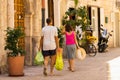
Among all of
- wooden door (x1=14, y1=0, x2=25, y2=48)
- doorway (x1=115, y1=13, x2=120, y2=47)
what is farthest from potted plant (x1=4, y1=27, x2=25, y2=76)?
doorway (x1=115, y1=13, x2=120, y2=47)

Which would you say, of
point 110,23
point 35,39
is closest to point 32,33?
point 35,39

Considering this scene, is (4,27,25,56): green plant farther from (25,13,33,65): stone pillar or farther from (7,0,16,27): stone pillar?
(25,13,33,65): stone pillar

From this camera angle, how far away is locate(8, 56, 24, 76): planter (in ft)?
46.7

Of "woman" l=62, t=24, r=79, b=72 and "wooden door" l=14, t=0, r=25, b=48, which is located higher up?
"wooden door" l=14, t=0, r=25, b=48

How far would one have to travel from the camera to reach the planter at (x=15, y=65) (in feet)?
46.7

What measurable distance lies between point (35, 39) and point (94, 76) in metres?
5.44

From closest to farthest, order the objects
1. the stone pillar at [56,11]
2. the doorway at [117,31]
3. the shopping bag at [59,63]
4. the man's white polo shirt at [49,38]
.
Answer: the man's white polo shirt at [49,38], the shopping bag at [59,63], the stone pillar at [56,11], the doorway at [117,31]

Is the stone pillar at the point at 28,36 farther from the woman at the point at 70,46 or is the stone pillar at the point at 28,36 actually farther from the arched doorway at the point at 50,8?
the arched doorway at the point at 50,8

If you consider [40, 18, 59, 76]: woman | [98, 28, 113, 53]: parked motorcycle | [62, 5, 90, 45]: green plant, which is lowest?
[98, 28, 113, 53]: parked motorcycle

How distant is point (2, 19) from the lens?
15180 mm

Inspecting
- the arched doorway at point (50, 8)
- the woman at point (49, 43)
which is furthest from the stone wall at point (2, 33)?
the arched doorway at point (50, 8)

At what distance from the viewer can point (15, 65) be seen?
14250 mm

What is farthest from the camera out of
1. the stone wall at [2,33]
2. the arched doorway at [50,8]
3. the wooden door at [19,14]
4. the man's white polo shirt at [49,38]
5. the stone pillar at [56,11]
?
the stone pillar at [56,11]

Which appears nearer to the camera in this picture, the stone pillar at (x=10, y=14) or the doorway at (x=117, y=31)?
the stone pillar at (x=10, y=14)
